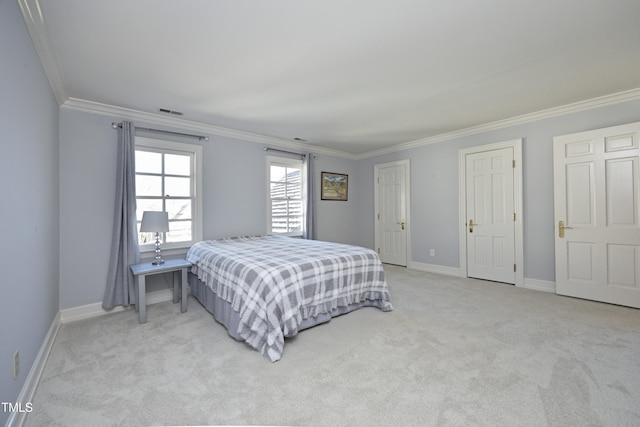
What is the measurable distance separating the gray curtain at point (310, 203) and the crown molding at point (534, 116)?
5.70ft

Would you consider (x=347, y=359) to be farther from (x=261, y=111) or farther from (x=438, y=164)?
(x=438, y=164)

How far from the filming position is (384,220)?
580 cm

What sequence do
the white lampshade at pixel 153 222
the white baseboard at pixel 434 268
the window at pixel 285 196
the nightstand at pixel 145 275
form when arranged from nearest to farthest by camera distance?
the nightstand at pixel 145 275 < the white lampshade at pixel 153 222 < the white baseboard at pixel 434 268 < the window at pixel 285 196

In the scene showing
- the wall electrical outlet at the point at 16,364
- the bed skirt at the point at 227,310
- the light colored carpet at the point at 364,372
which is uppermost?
the wall electrical outlet at the point at 16,364

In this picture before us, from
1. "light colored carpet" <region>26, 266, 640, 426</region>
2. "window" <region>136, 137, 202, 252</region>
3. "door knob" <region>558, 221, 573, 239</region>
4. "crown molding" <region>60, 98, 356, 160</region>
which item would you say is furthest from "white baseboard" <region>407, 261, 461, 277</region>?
"window" <region>136, 137, 202, 252</region>

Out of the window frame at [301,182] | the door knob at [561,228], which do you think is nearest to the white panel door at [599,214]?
the door knob at [561,228]

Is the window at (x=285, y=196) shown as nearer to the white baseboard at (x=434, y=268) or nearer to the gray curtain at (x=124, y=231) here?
the gray curtain at (x=124, y=231)

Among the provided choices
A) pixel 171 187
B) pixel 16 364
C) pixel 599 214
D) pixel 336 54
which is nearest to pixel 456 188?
pixel 599 214

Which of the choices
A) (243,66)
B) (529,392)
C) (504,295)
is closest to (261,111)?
(243,66)

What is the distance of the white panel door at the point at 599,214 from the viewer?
3.11 m

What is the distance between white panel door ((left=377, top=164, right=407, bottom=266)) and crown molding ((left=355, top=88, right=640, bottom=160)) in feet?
1.78

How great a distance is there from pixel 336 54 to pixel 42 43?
2148 millimetres

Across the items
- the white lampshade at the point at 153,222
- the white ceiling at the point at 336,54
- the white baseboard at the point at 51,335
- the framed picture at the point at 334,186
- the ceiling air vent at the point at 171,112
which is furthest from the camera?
the framed picture at the point at 334,186

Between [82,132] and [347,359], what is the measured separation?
3.69m
